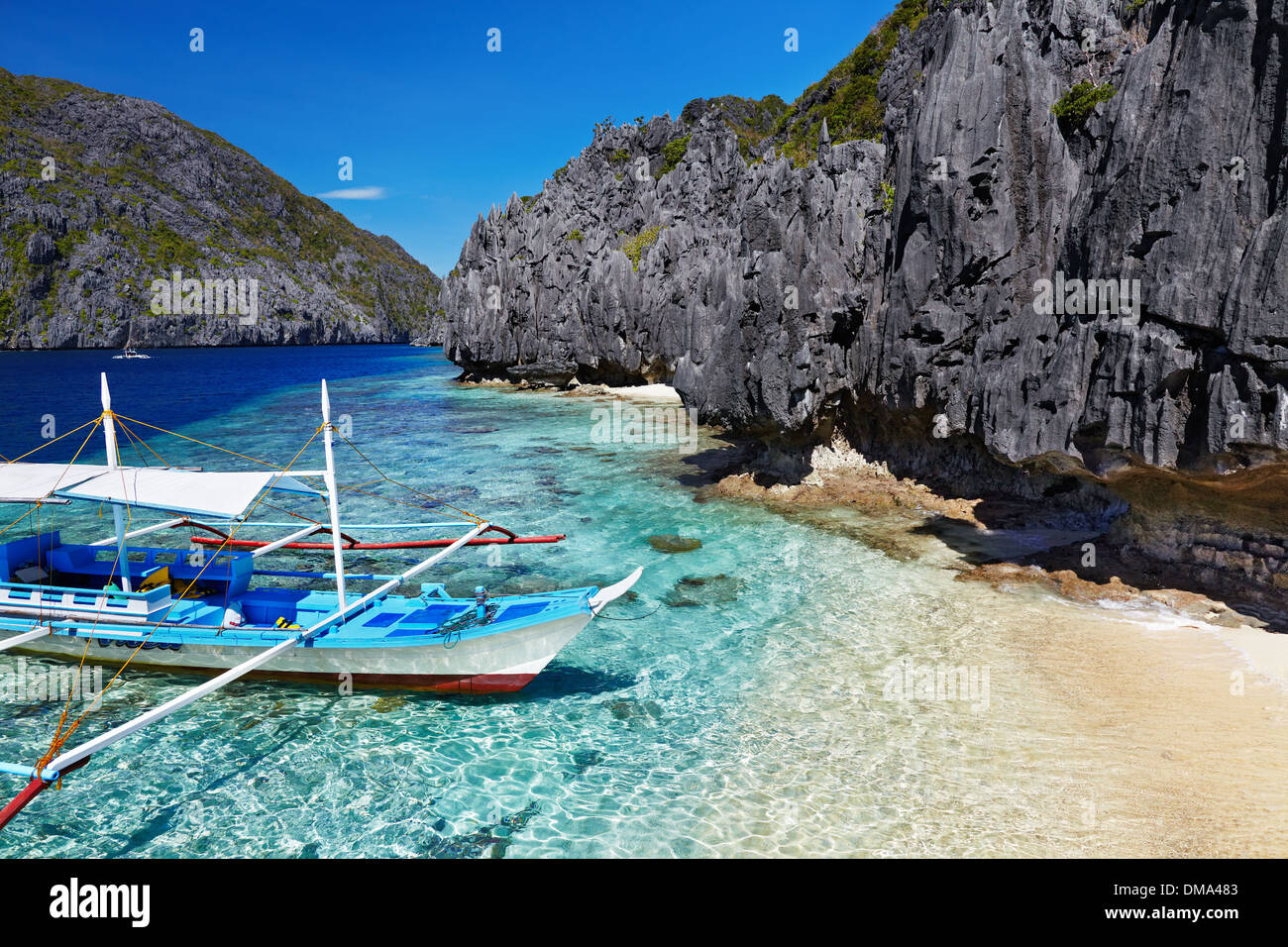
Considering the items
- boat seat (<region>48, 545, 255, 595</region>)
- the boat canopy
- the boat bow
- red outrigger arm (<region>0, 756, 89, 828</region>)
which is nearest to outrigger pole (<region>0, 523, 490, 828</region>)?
red outrigger arm (<region>0, 756, 89, 828</region>)

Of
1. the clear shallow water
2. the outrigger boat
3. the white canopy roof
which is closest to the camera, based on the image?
the clear shallow water

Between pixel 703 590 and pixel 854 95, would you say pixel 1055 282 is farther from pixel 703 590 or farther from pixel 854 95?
pixel 854 95

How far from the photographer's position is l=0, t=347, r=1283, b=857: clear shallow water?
33.9 feet

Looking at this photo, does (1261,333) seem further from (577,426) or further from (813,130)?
(813,130)

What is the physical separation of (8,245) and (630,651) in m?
232

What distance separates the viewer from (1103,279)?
17.3m

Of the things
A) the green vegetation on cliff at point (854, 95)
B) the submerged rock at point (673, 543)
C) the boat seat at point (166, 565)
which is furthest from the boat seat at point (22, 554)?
the green vegetation on cliff at point (854, 95)

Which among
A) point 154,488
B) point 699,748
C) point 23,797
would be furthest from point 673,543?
point 23,797

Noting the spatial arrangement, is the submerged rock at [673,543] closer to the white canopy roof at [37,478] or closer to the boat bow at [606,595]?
the boat bow at [606,595]

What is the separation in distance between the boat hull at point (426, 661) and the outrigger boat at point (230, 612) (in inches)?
1.3

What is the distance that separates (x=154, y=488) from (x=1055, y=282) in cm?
2341

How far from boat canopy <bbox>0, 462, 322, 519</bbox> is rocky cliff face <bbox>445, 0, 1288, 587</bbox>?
64.0 feet

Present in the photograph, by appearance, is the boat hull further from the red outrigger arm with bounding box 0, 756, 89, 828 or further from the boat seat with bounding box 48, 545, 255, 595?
the red outrigger arm with bounding box 0, 756, 89, 828
